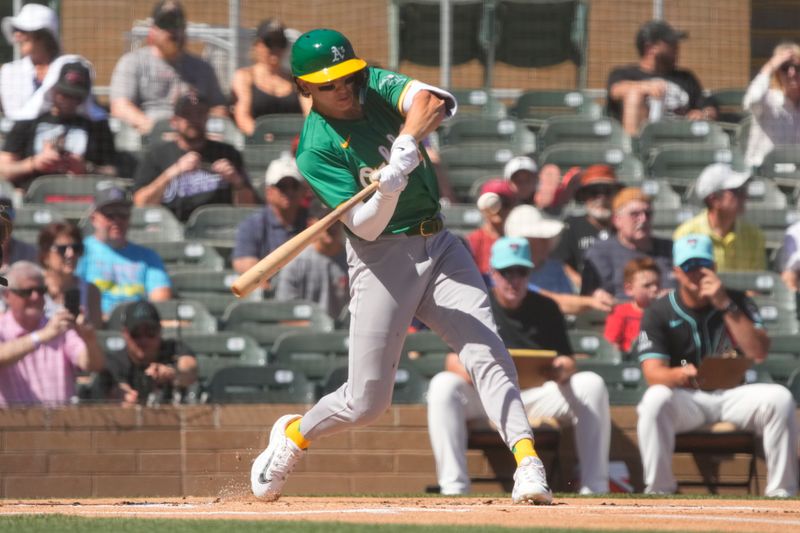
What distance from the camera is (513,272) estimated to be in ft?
25.8

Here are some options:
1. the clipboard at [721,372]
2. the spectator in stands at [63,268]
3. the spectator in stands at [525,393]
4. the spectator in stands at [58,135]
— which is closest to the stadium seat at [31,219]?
the spectator in stands at [58,135]

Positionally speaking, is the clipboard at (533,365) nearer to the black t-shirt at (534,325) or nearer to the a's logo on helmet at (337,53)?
the black t-shirt at (534,325)

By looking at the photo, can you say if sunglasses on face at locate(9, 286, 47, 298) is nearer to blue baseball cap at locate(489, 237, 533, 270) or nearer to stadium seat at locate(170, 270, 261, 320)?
stadium seat at locate(170, 270, 261, 320)

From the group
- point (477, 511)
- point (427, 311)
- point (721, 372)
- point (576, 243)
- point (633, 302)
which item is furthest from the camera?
Result: point (576, 243)

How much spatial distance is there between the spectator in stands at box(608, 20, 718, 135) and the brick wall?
3849mm

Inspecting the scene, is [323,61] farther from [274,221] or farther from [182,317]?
[274,221]

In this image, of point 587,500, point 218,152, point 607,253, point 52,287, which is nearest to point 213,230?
point 218,152

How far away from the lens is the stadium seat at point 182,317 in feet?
27.8

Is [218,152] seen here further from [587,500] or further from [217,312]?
[587,500]

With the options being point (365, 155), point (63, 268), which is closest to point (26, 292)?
point (63, 268)

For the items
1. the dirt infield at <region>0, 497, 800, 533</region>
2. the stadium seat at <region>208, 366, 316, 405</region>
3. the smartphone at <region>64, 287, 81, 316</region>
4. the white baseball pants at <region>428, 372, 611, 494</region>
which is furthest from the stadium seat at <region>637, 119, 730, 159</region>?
the dirt infield at <region>0, 497, 800, 533</region>

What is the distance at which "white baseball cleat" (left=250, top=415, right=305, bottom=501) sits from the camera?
5867 millimetres

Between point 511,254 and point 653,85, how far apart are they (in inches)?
152

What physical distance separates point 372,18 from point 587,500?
6908 millimetres
